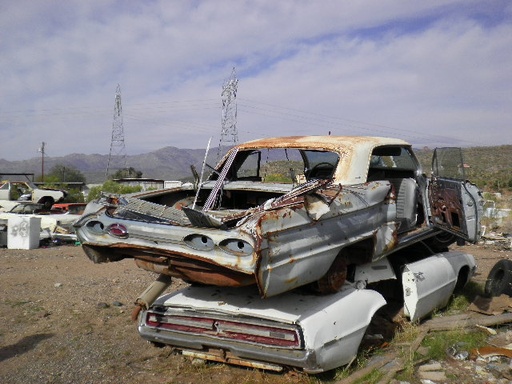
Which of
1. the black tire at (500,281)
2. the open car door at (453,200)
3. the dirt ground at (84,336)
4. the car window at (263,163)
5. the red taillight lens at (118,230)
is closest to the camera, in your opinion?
the red taillight lens at (118,230)

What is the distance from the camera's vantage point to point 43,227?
1177 cm

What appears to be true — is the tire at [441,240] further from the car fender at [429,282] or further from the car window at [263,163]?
the car window at [263,163]

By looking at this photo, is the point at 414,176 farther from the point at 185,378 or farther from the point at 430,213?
the point at 185,378

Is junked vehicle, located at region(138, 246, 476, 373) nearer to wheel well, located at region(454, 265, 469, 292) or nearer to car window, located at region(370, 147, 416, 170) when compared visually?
car window, located at region(370, 147, 416, 170)

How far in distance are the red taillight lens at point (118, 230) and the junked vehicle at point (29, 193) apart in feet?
56.6

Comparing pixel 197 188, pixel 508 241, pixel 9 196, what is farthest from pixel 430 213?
pixel 9 196

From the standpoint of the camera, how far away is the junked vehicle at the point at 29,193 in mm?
19188

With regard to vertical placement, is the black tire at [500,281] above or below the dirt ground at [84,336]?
above

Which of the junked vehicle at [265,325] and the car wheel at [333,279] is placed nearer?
the junked vehicle at [265,325]

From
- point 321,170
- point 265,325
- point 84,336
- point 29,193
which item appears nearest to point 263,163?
point 321,170

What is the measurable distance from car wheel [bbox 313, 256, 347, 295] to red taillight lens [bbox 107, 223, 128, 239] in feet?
5.15

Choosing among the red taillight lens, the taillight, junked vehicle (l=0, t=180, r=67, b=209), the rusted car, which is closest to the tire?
the rusted car

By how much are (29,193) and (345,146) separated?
63.6 feet

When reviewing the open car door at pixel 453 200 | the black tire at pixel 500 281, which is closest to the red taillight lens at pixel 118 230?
the open car door at pixel 453 200
